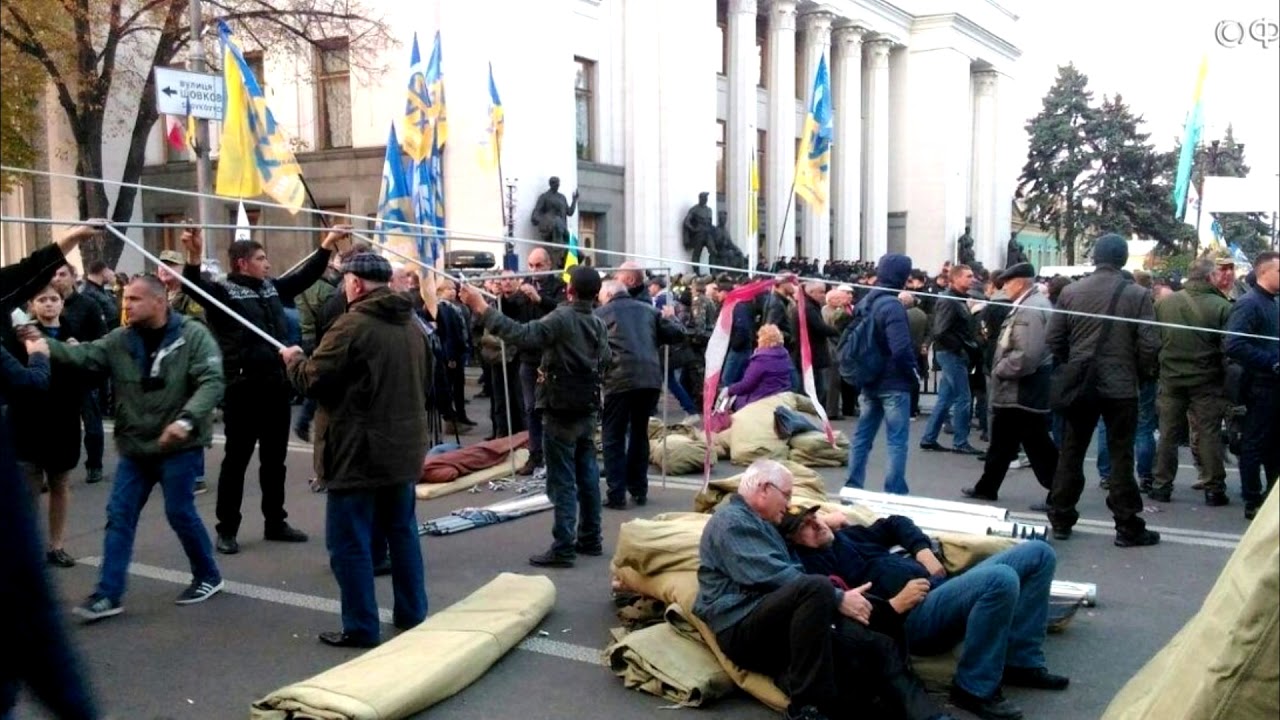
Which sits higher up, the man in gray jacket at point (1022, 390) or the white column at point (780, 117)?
the white column at point (780, 117)

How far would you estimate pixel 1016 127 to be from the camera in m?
55.2

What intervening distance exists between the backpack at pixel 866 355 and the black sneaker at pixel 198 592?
15.7 ft

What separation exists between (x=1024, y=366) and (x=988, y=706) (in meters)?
4.16

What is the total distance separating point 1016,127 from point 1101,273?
52.0 meters

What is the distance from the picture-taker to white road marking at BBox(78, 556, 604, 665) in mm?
5250

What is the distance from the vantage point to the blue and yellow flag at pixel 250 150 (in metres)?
12.0

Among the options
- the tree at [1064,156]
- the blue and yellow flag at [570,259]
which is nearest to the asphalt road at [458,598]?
the blue and yellow flag at [570,259]

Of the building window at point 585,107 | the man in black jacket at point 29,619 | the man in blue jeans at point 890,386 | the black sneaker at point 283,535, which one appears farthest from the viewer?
the building window at point 585,107

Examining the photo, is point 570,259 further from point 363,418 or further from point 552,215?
point 552,215

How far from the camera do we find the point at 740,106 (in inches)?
1372

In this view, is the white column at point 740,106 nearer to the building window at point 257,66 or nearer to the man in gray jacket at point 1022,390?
the building window at point 257,66

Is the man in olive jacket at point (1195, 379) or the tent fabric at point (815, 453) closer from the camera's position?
the man in olive jacket at point (1195, 379)

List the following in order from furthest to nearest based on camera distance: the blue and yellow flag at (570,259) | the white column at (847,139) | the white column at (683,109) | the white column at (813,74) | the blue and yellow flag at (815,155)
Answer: the white column at (847,139)
the white column at (813,74)
the white column at (683,109)
the blue and yellow flag at (815,155)
the blue and yellow flag at (570,259)

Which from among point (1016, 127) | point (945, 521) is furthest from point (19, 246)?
point (1016, 127)
